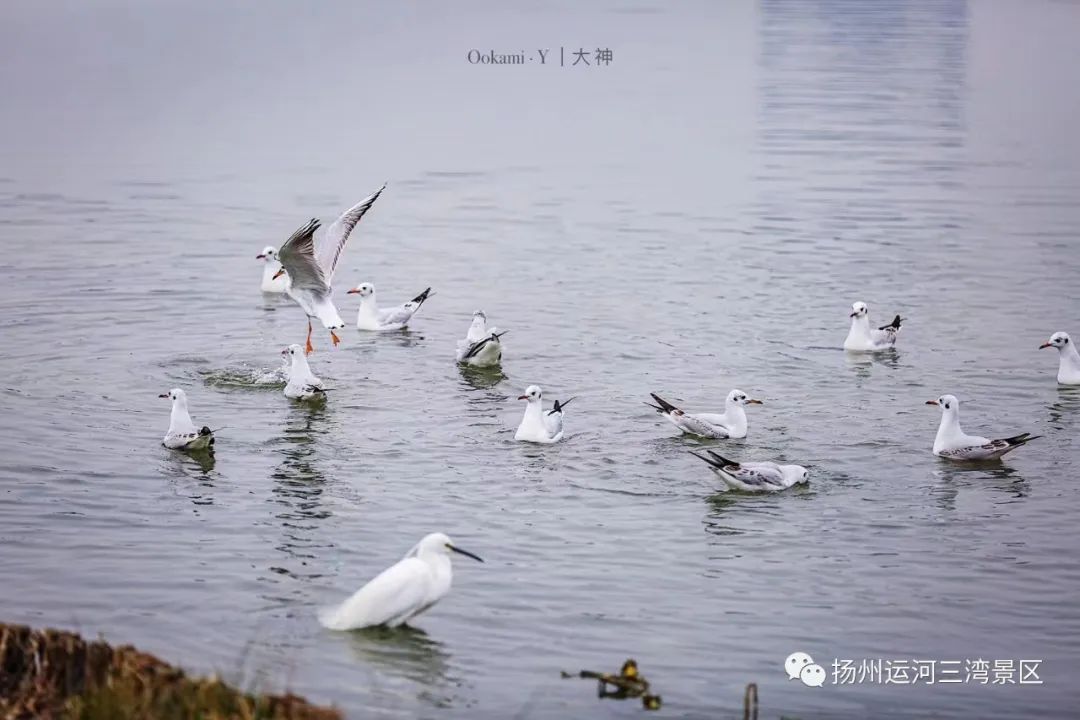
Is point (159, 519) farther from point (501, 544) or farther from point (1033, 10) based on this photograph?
point (1033, 10)

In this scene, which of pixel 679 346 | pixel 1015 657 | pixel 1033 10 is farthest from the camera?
pixel 1033 10

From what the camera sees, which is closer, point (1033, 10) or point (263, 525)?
point (263, 525)

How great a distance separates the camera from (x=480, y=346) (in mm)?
19641

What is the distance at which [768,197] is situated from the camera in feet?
113

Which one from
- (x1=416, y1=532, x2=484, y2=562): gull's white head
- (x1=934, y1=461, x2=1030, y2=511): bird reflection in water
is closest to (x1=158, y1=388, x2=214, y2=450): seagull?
(x1=416, y1=532, x2=484, y2=562): gull's white head

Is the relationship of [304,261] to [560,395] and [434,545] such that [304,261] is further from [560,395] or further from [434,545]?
[434,545]

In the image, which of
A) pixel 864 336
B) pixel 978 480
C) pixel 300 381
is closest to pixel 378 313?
pixel 300 381

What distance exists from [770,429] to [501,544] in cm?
459

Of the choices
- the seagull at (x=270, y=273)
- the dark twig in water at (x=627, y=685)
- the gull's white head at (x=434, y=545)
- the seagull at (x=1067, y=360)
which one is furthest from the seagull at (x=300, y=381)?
the seagull at (x=1067, y=360)

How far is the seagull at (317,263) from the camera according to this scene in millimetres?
19312

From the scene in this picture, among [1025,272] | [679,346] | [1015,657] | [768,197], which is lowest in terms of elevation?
[1015,657]

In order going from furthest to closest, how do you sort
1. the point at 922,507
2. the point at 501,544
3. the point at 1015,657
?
the point at 922,507 → the point at 501,544 → the point at 1015,657

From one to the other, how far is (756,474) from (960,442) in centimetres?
252

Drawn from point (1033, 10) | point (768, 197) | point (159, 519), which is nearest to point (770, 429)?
point (159, 519)
